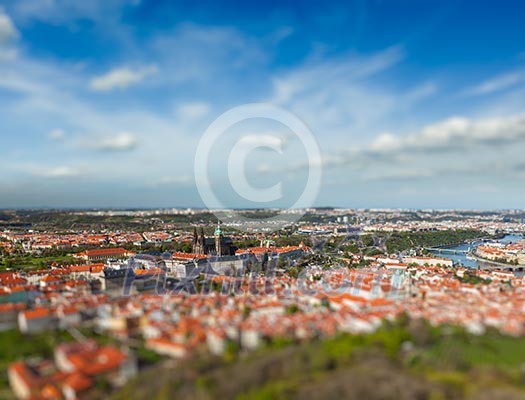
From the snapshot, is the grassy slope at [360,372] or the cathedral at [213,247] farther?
the cathedral at [213,247]

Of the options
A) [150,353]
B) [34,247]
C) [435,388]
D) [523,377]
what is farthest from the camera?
[34,247]

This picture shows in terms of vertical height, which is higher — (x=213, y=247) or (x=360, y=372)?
(x=213, y=247)

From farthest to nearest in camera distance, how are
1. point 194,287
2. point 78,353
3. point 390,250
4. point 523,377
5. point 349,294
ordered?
point 390,250, point 194,287, point 349,294, point 78,353, point 523,377

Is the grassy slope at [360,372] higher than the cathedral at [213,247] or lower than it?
lower

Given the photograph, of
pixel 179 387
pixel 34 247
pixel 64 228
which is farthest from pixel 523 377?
pixel 64 228

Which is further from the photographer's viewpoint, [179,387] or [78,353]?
[78,353]

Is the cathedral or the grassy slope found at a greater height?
the cathedral

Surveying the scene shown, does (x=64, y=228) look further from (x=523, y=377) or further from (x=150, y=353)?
(x=523, y=377)

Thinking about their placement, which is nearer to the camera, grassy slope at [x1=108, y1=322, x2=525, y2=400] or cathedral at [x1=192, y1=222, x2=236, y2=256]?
grassy slope at [x1=108, y1=322, x2=525, y2=400]

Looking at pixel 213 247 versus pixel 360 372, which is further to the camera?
pixel 213 247

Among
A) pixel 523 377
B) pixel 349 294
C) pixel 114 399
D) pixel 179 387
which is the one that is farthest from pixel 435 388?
pixel 349 294
